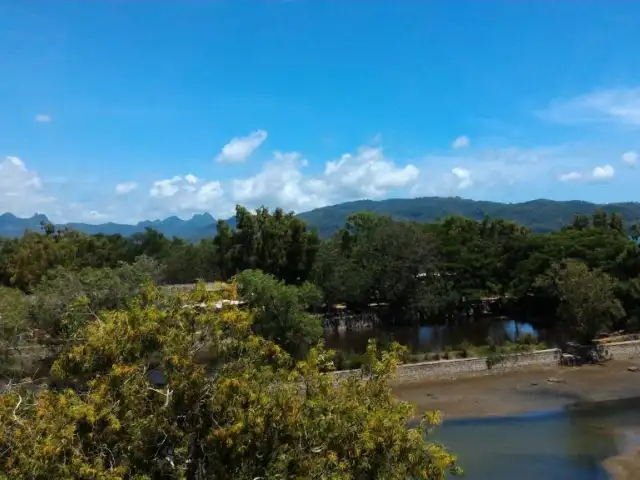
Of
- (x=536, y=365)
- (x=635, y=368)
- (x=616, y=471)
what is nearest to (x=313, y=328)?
(x=536, y=365)

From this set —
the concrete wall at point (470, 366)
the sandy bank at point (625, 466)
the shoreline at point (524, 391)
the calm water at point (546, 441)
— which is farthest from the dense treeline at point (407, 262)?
the sandy bank at point (625, 466)

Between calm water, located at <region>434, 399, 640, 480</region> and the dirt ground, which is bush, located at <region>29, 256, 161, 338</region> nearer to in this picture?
the dirt ground

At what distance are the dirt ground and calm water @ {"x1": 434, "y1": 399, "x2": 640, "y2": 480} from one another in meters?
1.28

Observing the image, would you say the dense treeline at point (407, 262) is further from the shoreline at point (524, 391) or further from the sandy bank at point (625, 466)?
the sandy bank at point (625, 466)

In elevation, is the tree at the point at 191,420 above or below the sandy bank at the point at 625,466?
above

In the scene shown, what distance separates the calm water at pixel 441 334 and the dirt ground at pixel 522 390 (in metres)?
8.09

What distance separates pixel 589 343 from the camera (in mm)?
38344

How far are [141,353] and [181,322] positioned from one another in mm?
921

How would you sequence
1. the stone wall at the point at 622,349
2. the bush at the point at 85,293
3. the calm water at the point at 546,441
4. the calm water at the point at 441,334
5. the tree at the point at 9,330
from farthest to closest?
the calm water at the point at 441,334, the stone wall at the point at 622,349, the bush at the point at 85,293, the tree at the point at 9,330, the calm water at the point at 546,441

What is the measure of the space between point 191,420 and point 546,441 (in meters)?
19.7

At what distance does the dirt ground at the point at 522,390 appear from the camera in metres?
29.6

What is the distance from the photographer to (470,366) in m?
35.1

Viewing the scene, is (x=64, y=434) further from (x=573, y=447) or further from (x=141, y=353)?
(x=573, y=447)

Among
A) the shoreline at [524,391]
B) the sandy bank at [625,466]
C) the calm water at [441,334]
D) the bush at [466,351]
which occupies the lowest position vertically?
the sandy bank at [625,466]
